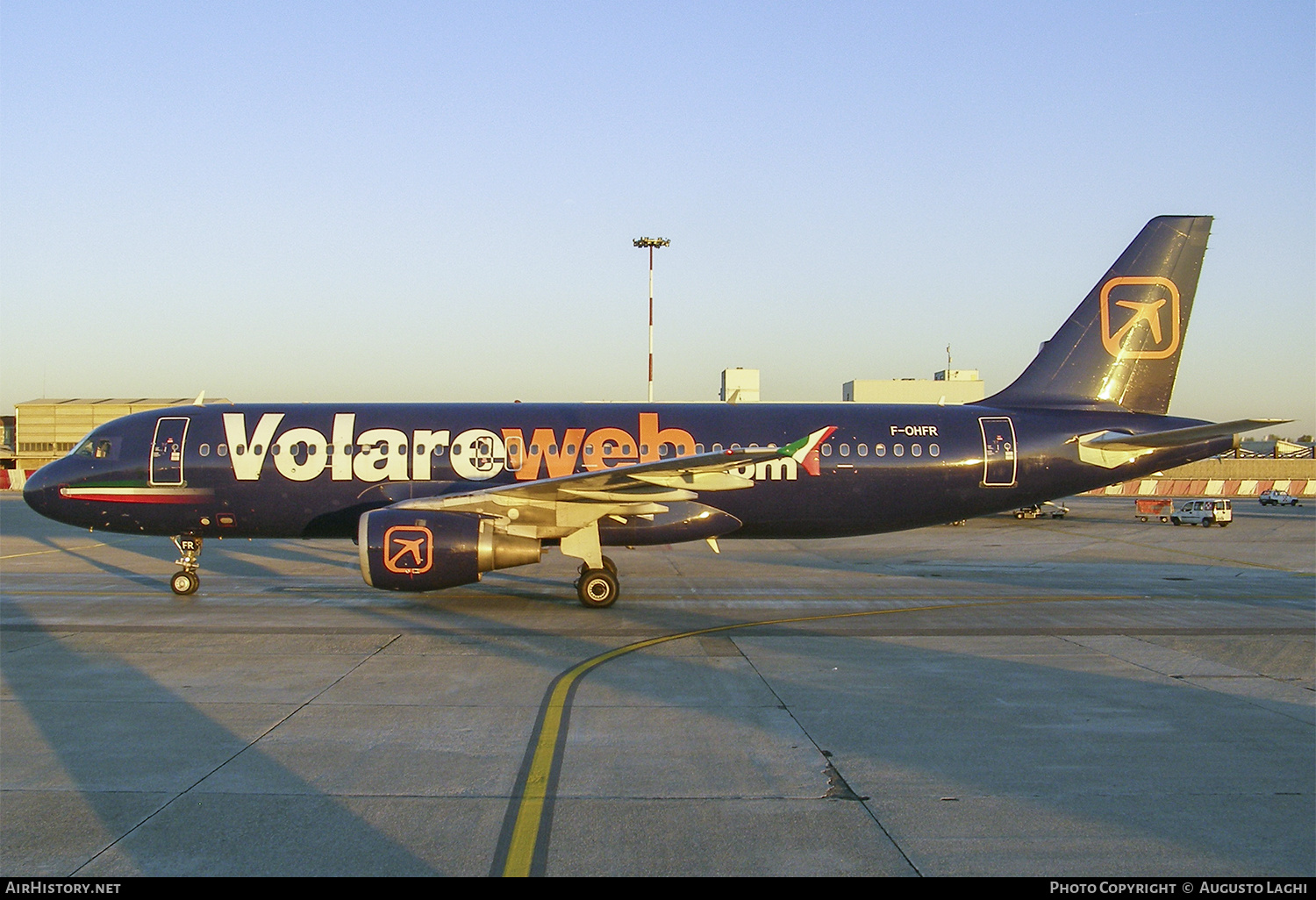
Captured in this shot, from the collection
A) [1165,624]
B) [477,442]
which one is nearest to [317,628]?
[477,442]

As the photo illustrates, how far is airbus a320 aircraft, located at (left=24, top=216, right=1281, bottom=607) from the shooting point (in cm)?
1719

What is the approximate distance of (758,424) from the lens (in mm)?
18344

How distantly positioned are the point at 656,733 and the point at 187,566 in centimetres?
1276

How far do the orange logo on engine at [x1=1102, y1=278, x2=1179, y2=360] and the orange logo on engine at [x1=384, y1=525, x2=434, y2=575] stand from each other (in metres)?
14.3

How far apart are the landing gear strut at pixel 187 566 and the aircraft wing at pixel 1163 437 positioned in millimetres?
17702

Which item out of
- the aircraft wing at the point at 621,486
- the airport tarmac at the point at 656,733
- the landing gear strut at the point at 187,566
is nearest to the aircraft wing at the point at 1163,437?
the airport tarmac at the point at 656,733

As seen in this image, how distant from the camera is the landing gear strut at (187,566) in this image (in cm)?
1692

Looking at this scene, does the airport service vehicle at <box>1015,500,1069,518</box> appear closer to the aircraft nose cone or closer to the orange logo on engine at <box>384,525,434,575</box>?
the orange logo on engine at <box>384,525,434,575</box>

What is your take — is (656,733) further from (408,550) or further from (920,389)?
(920,389)

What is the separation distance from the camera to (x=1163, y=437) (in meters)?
16.9

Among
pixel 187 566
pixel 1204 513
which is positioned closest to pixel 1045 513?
pixel 1204 513

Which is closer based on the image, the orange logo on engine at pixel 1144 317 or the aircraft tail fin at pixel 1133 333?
the aircraft tail fin at pixel 1133 333

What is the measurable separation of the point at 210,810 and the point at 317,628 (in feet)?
24.1

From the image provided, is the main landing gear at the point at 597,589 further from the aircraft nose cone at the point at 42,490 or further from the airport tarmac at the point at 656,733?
the aircraft nose cone at the point at 42,490
